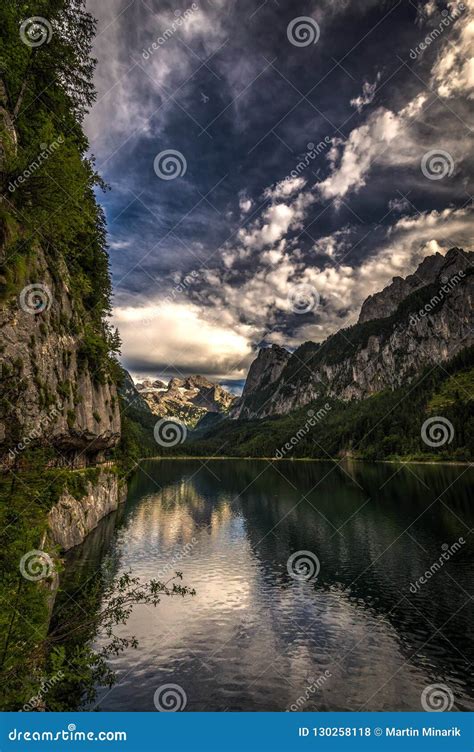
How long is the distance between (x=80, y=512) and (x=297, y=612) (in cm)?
2516

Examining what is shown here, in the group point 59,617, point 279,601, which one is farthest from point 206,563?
point 59,617

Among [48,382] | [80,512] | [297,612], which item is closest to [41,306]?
[48,382]

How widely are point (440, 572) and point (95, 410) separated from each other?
39.5 m

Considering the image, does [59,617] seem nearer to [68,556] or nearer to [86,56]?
[68,556]

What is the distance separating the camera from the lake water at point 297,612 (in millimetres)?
19359

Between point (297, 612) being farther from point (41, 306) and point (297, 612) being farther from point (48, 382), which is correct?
point (41, 306)

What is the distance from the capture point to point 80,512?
138ft

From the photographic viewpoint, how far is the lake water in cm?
1936

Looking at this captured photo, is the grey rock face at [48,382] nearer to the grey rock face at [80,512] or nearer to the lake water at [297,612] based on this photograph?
the grey rock face at [80,512]

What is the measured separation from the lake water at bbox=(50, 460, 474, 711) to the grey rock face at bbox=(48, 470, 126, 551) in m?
1.60

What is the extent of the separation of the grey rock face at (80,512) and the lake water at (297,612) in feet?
5.26

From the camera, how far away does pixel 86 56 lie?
31.4 m

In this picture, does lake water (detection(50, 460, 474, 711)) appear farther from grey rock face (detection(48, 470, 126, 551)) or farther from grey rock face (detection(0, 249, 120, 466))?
grey rock face (detection(0, 249, 120, 466))
